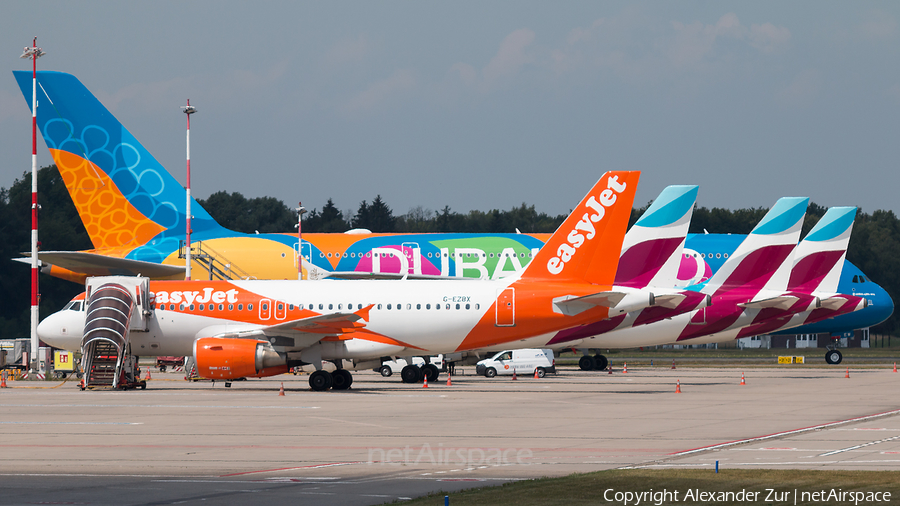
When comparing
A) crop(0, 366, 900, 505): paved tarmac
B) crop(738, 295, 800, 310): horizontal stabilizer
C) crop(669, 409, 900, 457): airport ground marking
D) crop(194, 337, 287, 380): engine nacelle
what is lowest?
crop(669, 409, 900, 457): airport ground marking

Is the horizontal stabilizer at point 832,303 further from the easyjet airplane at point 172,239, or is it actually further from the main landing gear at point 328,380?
the main landing gear at point 328,380

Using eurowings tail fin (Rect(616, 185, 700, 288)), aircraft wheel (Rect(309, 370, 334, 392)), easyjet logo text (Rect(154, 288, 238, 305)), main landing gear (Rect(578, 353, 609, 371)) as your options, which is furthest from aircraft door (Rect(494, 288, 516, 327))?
main landing gear (Rect(578, 353, 609, 371))

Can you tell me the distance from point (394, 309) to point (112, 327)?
33.2 ft

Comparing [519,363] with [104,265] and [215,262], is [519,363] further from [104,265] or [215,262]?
[104,265]

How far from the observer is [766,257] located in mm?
47594

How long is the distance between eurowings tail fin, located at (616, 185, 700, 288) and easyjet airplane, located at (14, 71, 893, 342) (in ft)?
32.0

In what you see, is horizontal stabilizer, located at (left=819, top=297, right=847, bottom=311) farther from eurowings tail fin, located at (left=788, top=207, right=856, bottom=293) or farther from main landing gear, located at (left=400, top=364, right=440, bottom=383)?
main landing gear, located at (left=400, top=364, right=440, bottom=383)

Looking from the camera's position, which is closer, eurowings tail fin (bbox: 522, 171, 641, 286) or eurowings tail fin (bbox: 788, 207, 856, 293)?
eurowings tail fin (bbox: 522, 171, 641, 286)

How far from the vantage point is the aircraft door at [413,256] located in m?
52.1

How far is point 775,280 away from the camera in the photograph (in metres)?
47.8

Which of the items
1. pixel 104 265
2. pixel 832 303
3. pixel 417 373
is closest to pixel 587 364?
pixel 832 303

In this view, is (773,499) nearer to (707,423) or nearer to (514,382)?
(707,423)

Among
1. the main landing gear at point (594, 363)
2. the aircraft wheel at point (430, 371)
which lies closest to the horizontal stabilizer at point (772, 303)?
the main landing gear at point (594, 363)

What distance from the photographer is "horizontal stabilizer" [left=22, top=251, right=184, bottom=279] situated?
47.2 m
